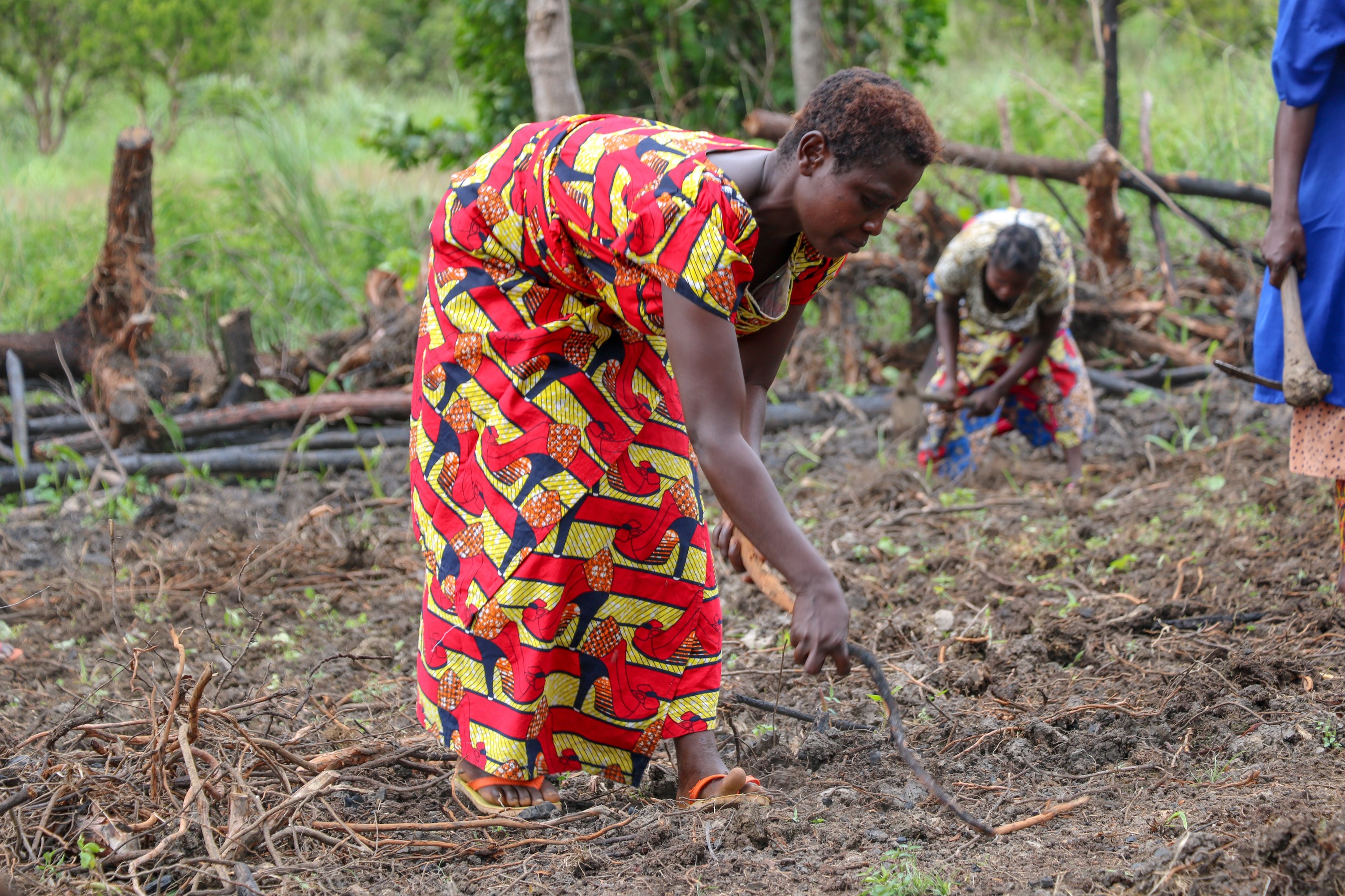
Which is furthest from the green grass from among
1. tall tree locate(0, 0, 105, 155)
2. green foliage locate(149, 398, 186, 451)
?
tall tree locate(0, 0, 105, 155)

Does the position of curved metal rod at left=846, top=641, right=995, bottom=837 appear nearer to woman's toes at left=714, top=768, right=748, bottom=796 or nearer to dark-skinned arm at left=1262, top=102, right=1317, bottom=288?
woman's toes at left=714, top=768, right=748, bottom=796

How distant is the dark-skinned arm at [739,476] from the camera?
66.2 inches

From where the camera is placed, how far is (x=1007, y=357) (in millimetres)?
4812

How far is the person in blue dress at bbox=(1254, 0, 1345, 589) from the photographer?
2701mm

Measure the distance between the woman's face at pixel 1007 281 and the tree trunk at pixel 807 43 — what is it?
242 centimetres

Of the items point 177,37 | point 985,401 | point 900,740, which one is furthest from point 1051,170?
point 177,37

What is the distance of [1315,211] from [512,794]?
2417 millimetres

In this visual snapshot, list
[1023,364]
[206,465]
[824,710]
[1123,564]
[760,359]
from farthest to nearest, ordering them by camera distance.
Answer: [206,465], [1023,364], [1123,564], [824,710], [760,359]

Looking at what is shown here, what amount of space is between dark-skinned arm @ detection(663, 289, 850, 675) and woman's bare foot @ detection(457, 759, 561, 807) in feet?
2.62

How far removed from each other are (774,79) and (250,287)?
412 cm

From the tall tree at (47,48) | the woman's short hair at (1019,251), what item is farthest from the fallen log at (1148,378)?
the tall tree at (47,48)

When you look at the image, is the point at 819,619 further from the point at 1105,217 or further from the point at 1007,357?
the point at 1105,217

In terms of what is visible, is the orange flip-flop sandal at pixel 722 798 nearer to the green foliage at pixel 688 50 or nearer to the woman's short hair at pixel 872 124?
the woman's short hair at pixel 872 124

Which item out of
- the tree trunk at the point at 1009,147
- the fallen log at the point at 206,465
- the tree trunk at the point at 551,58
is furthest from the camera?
the tree trunk at the point at 1009,147
